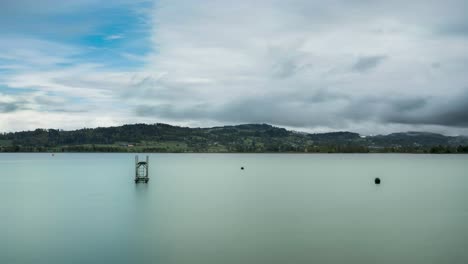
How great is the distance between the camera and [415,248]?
2552 cm

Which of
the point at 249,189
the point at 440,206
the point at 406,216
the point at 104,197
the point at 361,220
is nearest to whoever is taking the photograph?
the point at 361,220

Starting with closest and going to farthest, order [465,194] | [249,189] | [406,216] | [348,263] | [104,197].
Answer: [348,263] < [406,216] < [104,197] < [465,194] < [249,189]

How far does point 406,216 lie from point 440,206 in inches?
335

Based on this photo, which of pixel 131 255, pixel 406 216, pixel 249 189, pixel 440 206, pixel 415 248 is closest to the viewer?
pixel 131 255

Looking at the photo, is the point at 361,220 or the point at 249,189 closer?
the point at 361,220

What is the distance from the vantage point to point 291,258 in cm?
2275

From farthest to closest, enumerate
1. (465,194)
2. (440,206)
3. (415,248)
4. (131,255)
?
(465,194), (440,206), (415,248), (131,255)

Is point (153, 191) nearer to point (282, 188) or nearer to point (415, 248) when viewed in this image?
point (282, 188)

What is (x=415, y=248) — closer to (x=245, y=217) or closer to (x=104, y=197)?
(x=245, y=217)

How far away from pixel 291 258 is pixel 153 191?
121 ft

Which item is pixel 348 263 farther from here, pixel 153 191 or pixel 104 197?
pixel 153 191

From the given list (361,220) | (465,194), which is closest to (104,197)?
(361,220)

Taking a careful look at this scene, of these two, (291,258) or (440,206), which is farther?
(440,206)

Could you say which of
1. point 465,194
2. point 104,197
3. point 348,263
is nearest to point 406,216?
point 348,263
